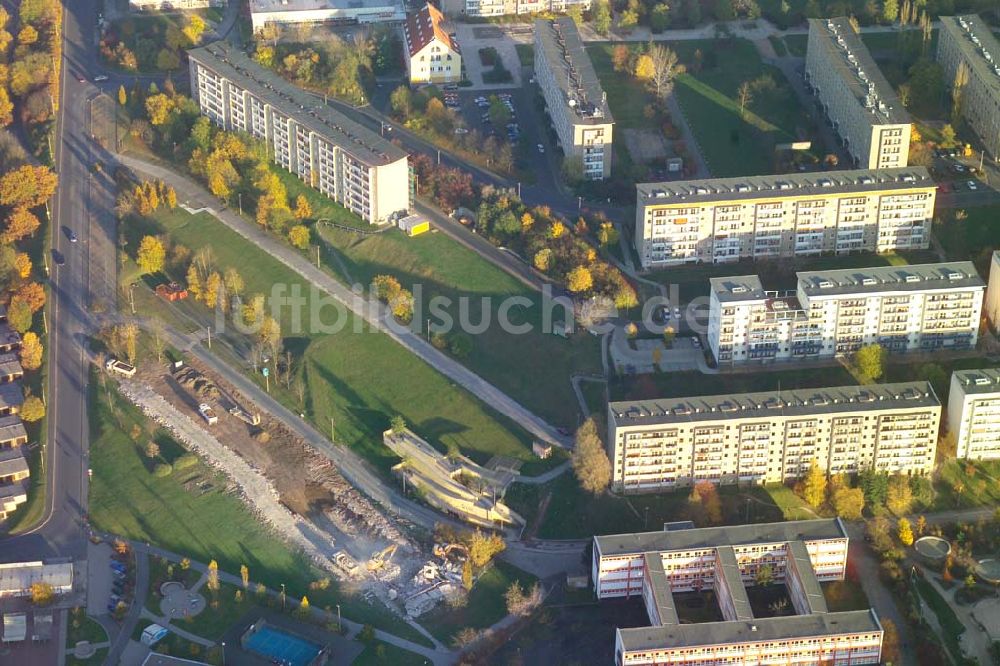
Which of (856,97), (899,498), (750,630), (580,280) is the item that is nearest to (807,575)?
(750,630)

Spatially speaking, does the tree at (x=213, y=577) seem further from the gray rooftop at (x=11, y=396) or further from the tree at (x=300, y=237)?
the tree at (x=300, y=237)

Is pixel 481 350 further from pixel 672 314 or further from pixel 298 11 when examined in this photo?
pixel 298 11

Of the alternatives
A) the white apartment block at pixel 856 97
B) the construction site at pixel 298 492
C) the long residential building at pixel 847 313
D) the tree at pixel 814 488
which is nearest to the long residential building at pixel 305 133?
the construction site at pixel 298 492

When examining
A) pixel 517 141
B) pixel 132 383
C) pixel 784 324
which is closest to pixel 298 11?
pixel 517 141

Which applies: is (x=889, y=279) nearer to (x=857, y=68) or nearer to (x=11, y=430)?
(x=857, y=68)

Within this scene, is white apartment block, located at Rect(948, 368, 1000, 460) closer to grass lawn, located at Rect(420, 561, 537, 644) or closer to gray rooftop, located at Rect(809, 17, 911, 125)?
grass lawn, located at Rect(420, 561, 537, 644)

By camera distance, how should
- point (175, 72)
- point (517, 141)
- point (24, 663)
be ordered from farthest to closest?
1. point (175, 72)
2. point (517, 141)
3. point (24, 663)

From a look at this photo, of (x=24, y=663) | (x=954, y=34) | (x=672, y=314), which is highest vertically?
(x=954, y=34)
